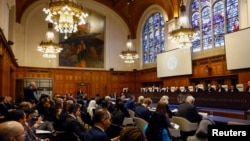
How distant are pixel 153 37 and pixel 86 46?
19.3 ft

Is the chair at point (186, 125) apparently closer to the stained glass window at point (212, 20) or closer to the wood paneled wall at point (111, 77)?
the wood paneled wall at point (111, 77)

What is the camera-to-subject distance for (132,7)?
71.6 feet

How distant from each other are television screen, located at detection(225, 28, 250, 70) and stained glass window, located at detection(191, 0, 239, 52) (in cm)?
102

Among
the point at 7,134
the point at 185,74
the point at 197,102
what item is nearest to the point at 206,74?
the point at 185,74

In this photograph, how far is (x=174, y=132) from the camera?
5.14m

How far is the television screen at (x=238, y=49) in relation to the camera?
38.9 feet

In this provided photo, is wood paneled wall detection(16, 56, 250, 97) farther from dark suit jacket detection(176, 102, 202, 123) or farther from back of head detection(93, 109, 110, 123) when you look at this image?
back of head detection(93, 109, 110, 123)

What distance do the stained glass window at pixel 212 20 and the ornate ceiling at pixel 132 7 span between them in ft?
5.77

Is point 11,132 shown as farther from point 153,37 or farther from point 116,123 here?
point 153,37

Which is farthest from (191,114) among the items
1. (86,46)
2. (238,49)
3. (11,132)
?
(86,46)

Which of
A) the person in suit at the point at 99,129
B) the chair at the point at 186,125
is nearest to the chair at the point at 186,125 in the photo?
the chair at the point at 186,125

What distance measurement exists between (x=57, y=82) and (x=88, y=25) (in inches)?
223

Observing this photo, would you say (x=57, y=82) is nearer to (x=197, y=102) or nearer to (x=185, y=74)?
(x=185, y=74)

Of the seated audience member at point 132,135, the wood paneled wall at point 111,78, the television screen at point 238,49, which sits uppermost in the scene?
the television screen at point 238,49
